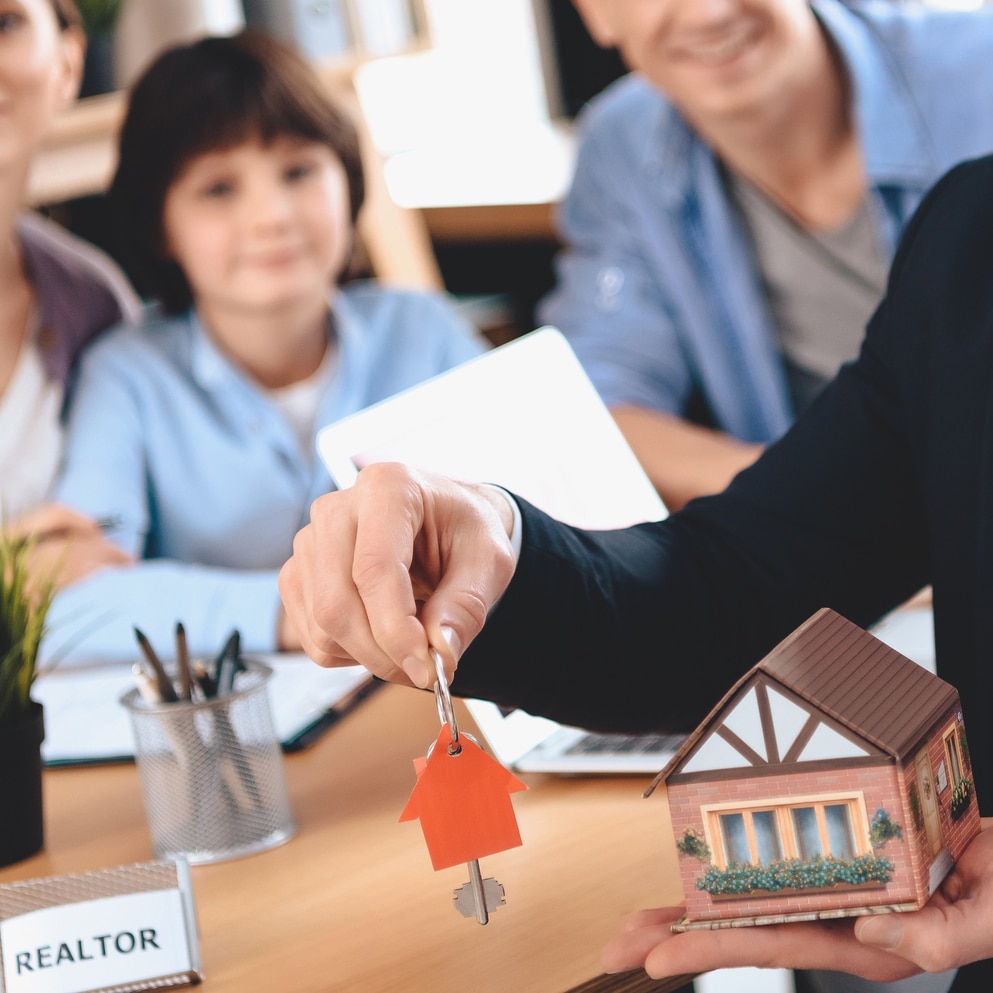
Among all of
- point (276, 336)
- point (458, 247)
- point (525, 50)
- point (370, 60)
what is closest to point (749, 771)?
point (276, 336)

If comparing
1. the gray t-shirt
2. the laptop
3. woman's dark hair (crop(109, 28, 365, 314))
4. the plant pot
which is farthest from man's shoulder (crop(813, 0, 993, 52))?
the plant pot

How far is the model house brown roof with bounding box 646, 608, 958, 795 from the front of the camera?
57cm

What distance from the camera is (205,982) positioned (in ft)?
2.33

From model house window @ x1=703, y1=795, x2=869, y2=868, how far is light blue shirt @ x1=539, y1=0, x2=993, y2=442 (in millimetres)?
1159

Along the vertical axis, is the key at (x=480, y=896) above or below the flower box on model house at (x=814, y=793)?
below

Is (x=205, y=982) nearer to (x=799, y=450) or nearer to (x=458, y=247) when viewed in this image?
(x=799, y=450)

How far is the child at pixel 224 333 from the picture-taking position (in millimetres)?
1562

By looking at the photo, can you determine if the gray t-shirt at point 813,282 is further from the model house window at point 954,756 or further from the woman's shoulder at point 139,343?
the model house window at point 954,756

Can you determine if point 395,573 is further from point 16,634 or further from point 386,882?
point 16,634

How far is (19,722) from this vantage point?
880mm

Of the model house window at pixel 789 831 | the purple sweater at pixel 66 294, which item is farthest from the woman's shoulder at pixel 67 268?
the model house window at pixel 789 831

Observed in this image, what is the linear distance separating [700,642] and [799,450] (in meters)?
0.17

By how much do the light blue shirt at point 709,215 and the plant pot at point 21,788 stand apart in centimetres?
100

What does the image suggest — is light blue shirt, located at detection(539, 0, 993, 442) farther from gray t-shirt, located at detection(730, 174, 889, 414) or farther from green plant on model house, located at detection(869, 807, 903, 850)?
green plant on model house, located at detection(869, 807, 903, 850)
